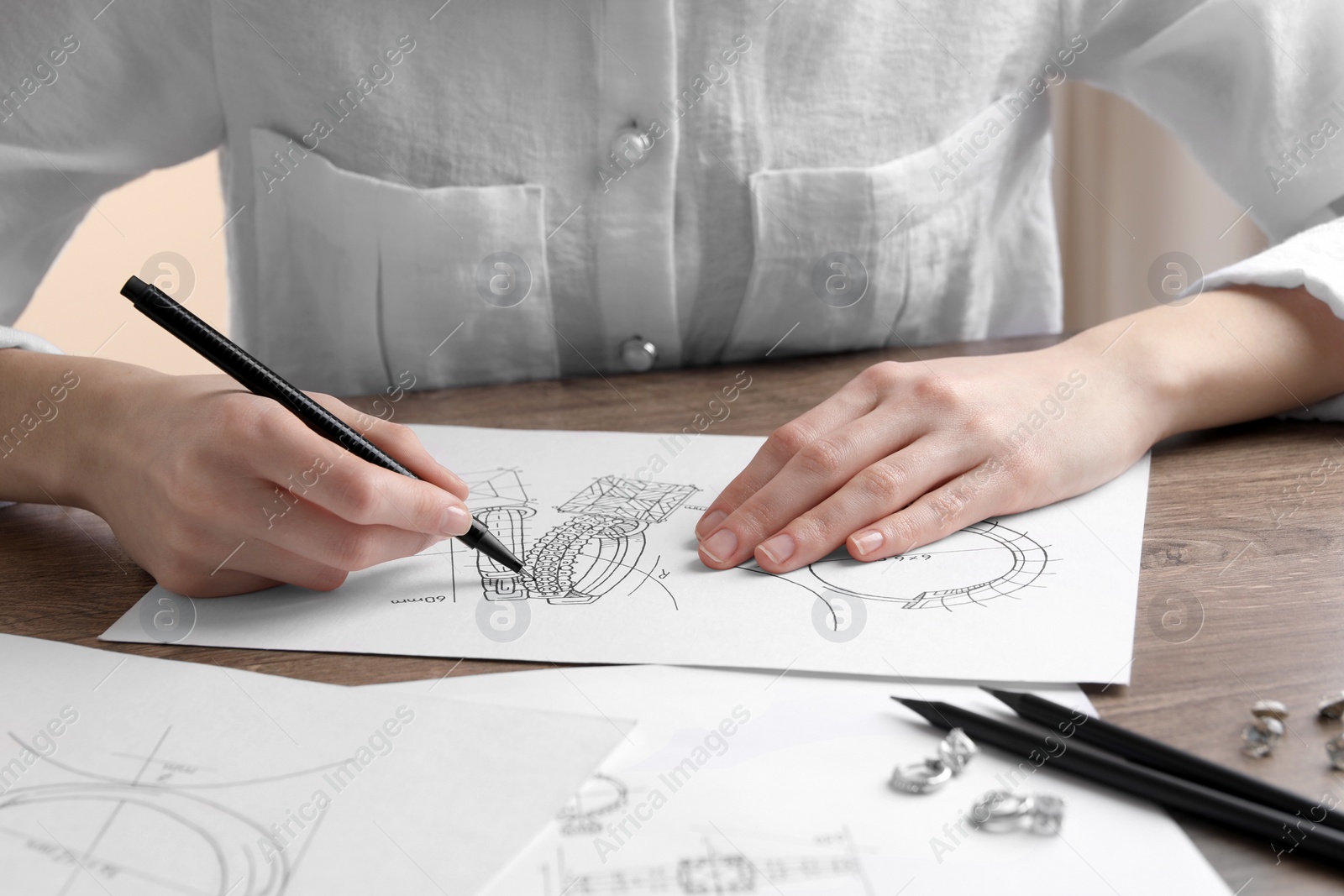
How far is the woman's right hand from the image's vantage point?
412mm

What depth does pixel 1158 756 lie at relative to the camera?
294mm

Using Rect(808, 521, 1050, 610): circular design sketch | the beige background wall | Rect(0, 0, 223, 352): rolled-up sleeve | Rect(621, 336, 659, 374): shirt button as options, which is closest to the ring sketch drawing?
Rect(808, 521, 1050, 610): circular design sketch

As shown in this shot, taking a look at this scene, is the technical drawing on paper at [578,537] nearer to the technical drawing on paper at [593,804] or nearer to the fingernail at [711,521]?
the fingernail at [711,521]

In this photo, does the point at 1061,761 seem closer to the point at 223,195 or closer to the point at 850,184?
the point at 850,184

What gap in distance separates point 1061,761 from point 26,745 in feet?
1.12

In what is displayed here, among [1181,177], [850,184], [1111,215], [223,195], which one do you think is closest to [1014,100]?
[850,184]

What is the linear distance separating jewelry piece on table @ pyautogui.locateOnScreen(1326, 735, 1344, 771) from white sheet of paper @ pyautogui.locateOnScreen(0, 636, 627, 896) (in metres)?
0.22

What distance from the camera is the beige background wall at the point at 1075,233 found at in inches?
69.3

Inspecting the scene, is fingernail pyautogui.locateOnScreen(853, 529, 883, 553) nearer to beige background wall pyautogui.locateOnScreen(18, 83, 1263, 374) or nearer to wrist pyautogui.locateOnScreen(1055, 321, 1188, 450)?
wrist pyautogui.locateOnScreen(1055, 321, 1188, 450)

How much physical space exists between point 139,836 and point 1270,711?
1.15ft

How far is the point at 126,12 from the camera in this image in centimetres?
68

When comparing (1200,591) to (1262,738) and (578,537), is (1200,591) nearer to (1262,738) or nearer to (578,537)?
(1262,738)

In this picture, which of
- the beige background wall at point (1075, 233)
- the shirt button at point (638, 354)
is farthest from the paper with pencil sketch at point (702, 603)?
the beige background wall at point (1075, 233)

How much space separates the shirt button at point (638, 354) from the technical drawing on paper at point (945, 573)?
341 millimetres
